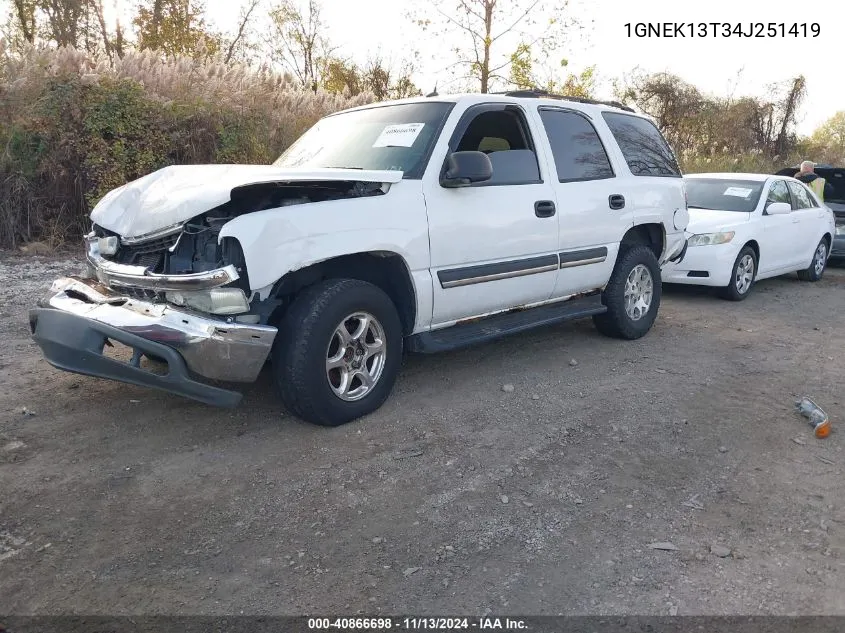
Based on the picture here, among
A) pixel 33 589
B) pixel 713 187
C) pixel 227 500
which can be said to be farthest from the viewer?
pixel 713 187

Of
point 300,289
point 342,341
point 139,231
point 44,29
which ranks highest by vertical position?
point 44,29

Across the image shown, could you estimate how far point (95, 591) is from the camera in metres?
2.56

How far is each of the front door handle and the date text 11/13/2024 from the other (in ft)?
10.4

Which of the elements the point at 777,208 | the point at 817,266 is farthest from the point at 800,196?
the point at 777,208

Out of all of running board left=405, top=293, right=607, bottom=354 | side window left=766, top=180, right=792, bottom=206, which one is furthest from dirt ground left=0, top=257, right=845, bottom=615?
side window left=766, top=180, right=792, bottom=206

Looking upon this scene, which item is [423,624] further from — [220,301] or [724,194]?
[724,194]

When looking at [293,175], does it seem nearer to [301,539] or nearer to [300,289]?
[300,289]

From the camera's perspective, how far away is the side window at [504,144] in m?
4.87

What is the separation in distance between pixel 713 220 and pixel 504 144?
172 inches

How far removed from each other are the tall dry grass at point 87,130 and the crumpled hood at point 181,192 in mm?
5777

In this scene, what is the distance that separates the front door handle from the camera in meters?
5.02

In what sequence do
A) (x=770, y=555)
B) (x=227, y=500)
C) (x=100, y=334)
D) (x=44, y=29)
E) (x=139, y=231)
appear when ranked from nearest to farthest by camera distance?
(x=770, y=555) → (x=227, y=500) → (x=100, y=334) → (x=139, y=231) → (x=44, y=29)

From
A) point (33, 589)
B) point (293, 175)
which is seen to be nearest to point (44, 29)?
point (293, 175)

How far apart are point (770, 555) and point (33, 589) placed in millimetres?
2855
